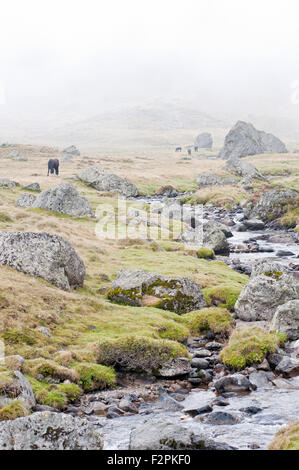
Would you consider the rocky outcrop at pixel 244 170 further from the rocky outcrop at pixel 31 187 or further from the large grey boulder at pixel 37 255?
the large grey boulder at pixel 37 255

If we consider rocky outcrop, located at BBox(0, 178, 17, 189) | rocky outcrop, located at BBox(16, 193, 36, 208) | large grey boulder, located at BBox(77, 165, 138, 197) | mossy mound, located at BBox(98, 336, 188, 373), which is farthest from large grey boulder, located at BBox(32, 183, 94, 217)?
mossy mound, located at BBox(98, 336, 188, 373)

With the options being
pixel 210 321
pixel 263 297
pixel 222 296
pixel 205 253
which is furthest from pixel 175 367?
pixel 205 253

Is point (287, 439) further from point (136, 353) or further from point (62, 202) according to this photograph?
point (62, 202)

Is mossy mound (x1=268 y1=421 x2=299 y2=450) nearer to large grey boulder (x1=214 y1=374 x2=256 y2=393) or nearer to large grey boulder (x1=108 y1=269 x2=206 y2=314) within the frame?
large grey boulder (x1=214 y1=374 x2=256 y2=393)

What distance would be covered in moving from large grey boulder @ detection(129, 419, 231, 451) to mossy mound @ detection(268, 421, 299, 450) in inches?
47.1

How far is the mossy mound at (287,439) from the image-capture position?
425 inches

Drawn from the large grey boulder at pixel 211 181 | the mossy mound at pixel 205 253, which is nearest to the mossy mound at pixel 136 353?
the mossy mound at pixel 205 253

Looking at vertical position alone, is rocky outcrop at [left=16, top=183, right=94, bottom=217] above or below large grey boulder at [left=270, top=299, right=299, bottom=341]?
above

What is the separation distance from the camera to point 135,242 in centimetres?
4272

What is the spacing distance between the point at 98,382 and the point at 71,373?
3.50 feet

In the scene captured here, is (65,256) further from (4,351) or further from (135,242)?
(135,242)

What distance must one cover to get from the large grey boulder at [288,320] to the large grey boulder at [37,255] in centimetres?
1085

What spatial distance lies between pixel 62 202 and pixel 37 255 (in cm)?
2811

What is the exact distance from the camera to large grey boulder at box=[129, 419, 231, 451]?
10938 millimetres
